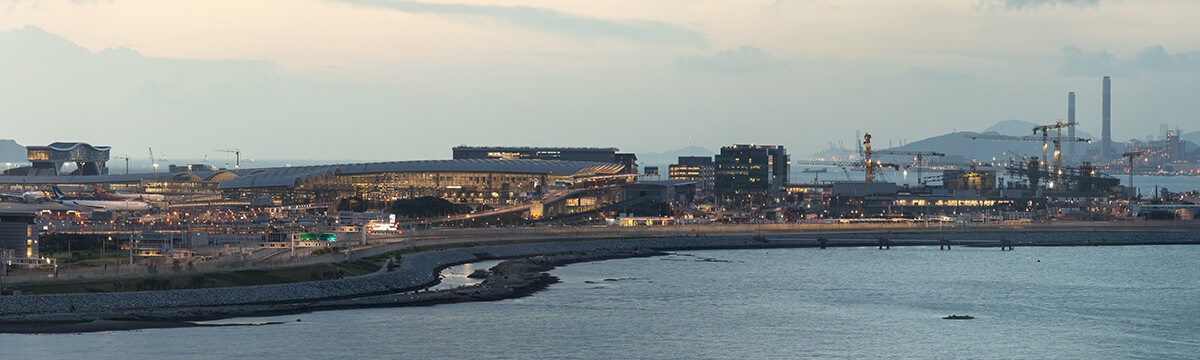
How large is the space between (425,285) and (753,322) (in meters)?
19.5

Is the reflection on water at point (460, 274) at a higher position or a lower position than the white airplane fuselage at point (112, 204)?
lower

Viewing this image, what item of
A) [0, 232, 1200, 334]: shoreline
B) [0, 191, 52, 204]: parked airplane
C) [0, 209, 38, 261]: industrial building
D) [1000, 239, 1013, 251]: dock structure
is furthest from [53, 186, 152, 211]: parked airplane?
[1000, 239, 1013, 251]: dock structure

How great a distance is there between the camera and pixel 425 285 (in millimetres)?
77375

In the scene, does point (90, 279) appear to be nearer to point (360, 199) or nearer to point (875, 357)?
point (875, 357)

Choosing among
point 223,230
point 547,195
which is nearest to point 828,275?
point 223,230

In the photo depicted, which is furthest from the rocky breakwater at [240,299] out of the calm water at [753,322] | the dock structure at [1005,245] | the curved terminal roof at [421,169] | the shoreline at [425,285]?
the curved terminal roof at [421,169]

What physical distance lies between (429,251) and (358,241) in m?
5.92

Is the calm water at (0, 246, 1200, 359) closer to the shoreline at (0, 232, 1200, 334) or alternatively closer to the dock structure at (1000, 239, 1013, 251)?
the shoreline at (0, 232, 1200, 334)

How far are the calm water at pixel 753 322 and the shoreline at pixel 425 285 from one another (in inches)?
61.5

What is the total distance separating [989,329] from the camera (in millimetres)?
63688

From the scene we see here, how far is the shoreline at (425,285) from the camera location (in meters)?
57.4

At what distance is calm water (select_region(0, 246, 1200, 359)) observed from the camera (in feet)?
179

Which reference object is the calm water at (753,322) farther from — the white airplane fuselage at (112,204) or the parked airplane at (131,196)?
the parked airplane at (131,196)

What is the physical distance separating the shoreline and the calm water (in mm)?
1562
